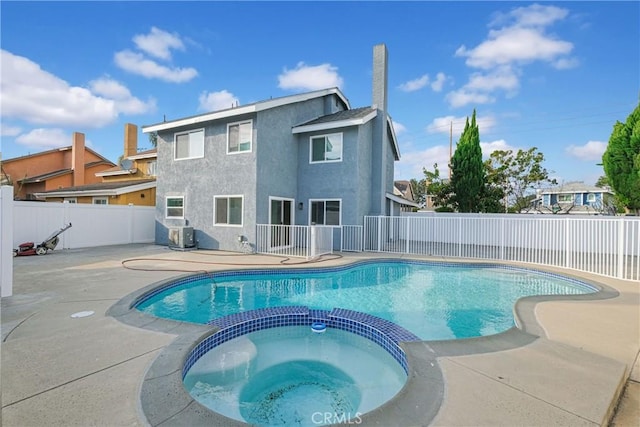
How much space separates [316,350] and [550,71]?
17.4 metres

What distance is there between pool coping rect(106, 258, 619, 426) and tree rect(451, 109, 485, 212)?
514 inches

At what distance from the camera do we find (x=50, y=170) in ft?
84.2

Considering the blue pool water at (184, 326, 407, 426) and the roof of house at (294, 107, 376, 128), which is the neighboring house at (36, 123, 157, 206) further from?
the blue pool water at (184, 326, 407, 426)

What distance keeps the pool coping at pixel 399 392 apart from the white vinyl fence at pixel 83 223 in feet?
31.6

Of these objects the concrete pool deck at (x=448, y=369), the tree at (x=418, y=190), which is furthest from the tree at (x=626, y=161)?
the tree at (x=418, y=190)

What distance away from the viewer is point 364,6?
11.1m

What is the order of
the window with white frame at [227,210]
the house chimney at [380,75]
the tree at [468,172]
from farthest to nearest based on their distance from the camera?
the tree at [468,172] → the house chimney at [380,75] → the window with white frame at [227,210]

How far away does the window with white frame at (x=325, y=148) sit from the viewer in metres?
13.0

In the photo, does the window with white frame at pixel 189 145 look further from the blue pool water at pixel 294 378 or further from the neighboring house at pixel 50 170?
the neighboring house at pixel 50 170

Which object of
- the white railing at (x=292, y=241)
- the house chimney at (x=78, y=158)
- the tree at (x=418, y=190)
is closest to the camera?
the white railing at (x=292, y=241)

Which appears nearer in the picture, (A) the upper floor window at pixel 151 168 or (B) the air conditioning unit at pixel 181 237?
(B) the air conditioning unit at pixel 181 237

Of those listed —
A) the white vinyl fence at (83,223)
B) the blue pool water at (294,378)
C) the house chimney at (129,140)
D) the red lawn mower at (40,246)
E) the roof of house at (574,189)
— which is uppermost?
the house chimney at (129,140)

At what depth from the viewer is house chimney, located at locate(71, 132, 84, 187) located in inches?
917

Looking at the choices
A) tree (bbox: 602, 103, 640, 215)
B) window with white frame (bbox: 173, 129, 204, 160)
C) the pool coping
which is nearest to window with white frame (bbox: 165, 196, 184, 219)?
window with white frame (bbox: 173, 129, 204, 160)
